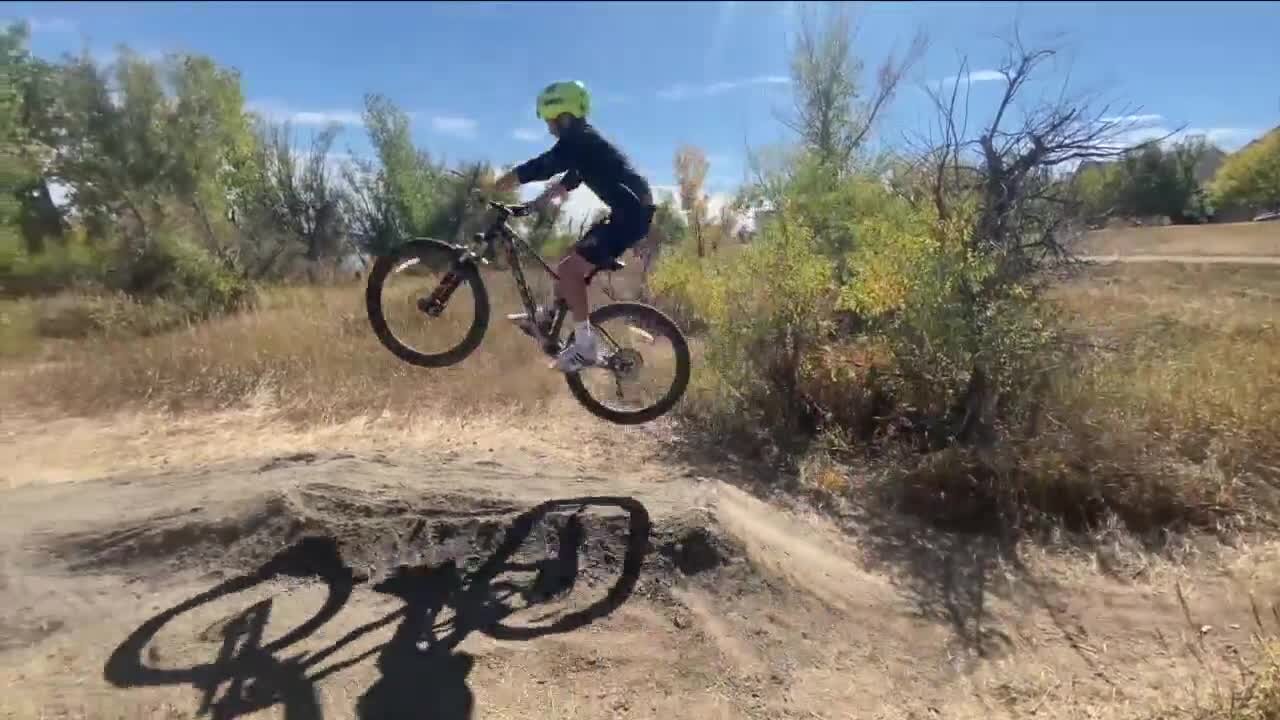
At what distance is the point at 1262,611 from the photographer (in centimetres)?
534

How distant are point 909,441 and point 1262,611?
2906 mm

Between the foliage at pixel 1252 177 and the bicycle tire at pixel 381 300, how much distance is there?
94.8ft

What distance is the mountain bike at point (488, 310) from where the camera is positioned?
5.30 metres

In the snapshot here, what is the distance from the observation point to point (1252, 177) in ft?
113

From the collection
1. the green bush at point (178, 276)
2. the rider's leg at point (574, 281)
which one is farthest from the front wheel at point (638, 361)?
the green bush at point (178, 276)

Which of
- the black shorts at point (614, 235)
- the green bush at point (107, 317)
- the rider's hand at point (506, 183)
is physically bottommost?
the green bush at point (107, 317)

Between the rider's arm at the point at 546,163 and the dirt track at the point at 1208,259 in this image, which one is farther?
the dirt track at the point at 1208,259

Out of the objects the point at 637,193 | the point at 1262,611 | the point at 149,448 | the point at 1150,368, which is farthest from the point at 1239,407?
the point at 149,448

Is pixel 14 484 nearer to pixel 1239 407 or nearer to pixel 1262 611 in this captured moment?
pixel 1262 611

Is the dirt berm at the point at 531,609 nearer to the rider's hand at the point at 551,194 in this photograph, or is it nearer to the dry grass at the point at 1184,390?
the dry grass at the point at 1184,390

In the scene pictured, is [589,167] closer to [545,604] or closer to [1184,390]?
[545,604]

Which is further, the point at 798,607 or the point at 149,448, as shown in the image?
the point at 149,448

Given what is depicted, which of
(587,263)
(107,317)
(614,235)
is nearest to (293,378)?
(587,263)

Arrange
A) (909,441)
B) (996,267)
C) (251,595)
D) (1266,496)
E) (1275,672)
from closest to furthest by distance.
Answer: (1275,672) < (251,595) < (1266,496) < (996,267) < (909,441)
